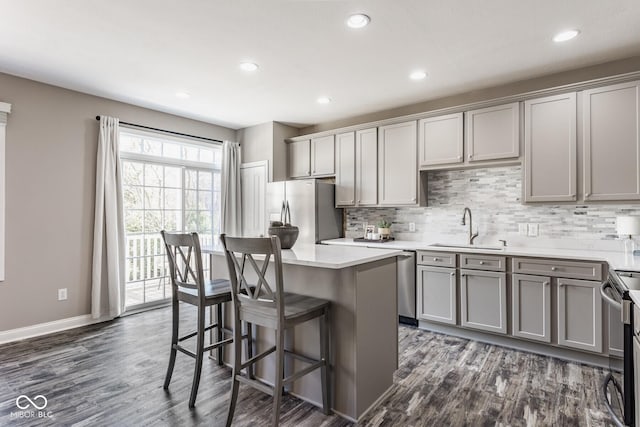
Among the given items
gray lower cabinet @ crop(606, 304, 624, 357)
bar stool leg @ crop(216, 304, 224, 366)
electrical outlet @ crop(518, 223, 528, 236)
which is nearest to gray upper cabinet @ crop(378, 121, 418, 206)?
electrical outlet @ crop(518, 223, 528, 236)

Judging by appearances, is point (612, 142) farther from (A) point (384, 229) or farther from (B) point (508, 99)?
(A) point (384, 229)

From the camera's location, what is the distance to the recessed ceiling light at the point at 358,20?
2.32 meters

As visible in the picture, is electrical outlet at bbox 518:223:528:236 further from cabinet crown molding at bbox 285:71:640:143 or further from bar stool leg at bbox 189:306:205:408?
bar stool leg at bbox 189:306:205:408

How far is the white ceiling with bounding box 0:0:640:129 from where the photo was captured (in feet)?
7.36

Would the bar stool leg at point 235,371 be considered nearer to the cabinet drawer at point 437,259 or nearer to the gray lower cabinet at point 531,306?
the cabinet drawer at point 437,259

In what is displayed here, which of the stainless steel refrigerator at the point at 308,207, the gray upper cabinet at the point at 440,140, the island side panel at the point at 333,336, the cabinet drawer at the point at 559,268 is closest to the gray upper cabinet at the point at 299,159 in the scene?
the stainless steel refrigerator at the point at 308,207

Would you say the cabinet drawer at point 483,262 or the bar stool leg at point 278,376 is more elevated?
the cabinet drawer at point 483,262

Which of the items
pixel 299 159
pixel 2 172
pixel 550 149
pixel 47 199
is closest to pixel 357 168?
pixel 299 159

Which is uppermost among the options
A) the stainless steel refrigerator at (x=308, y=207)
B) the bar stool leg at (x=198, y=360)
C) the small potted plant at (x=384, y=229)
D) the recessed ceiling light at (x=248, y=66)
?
the recessed ceiling light at (x=248, y=66)

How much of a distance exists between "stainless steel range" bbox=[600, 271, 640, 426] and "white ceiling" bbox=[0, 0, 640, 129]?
181 cm

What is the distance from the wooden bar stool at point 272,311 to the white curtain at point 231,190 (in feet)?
10.5

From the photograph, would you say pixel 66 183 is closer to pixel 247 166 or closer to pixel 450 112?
pixel 247 166

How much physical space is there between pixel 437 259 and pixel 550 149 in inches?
57.8

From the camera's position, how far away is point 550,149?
10.2ft
